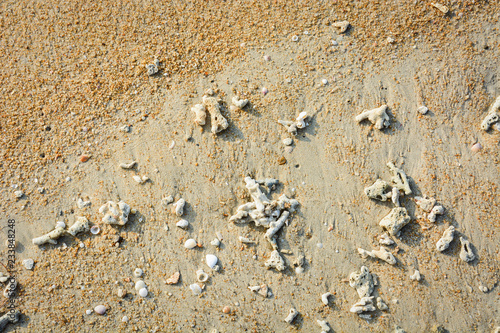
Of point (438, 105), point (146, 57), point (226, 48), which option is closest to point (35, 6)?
point (146, 57)

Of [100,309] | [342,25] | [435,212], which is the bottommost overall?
[100,309]

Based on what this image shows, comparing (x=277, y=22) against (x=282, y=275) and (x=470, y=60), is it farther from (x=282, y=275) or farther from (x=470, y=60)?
(x=282, y=275)

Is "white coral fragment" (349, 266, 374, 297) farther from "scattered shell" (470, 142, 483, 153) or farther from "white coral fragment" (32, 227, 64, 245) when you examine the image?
"white coral fragment" (32, 227, 64, 245)

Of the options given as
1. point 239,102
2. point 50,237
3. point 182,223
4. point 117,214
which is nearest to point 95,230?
point 117,214

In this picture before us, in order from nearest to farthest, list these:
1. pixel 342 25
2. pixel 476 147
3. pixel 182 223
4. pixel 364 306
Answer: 1. pixel 364 306
2. pixel 182 223
3. pixel 476 147
4. pixel 342 25

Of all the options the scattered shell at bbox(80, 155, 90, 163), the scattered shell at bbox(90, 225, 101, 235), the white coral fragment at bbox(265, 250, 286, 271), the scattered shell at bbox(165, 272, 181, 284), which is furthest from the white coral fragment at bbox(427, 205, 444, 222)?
the scattered shell at bbox(80, 155, 90, 163)

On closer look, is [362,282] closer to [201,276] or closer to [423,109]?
[201,276]
